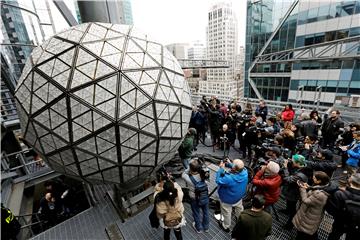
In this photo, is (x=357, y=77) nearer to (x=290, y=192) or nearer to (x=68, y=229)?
(x=290, y=192)

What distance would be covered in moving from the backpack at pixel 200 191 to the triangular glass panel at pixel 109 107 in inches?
74.2

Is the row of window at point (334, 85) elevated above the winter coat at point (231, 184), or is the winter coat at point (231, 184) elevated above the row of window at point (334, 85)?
the winter coat at point (231, 184)

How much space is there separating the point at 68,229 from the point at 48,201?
102cm

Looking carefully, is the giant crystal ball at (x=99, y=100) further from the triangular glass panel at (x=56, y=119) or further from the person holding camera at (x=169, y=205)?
the person holding camera at (x=169, y=205)

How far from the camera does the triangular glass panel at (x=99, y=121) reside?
269cm

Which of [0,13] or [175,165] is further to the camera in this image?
[0,13]

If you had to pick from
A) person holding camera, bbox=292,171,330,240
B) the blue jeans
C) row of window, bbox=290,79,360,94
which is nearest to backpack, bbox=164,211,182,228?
the blue jeans

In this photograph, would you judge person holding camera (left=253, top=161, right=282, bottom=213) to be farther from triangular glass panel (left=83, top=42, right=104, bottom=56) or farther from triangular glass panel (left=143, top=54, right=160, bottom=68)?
triangular glass panel (left=83, top=42, right=104, bottom=56)

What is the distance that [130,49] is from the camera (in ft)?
9.80

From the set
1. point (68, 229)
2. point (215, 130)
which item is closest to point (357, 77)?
point (215, 130)

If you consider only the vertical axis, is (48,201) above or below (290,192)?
below

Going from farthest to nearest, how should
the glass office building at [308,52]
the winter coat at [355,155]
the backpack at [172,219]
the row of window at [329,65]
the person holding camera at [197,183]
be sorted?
the glass office building at [308,52]
the row of window at [329,65]
the winter coat at [355,155]
the person holding camera at [197,183]
the backpack at [172,219]

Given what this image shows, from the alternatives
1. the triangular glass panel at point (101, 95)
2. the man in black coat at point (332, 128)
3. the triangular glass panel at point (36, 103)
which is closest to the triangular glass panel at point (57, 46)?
the triangular glass panel at point (36, 103)

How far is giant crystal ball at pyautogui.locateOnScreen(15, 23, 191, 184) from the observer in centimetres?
270
